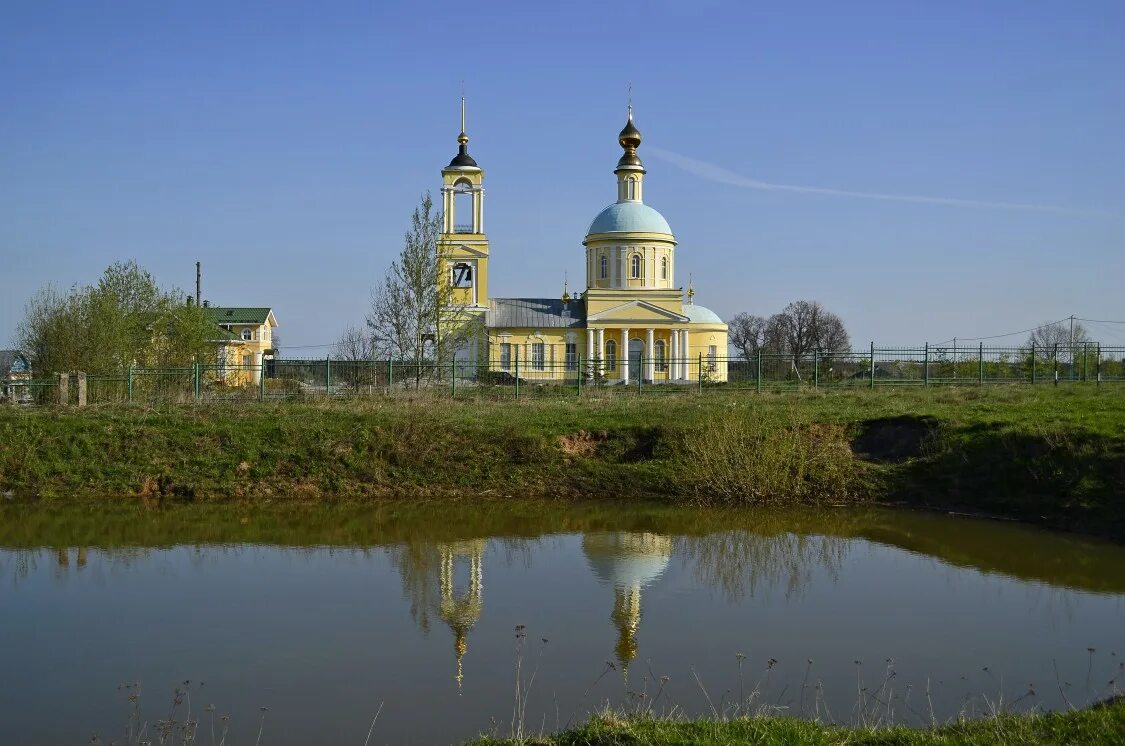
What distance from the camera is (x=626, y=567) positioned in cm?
1277

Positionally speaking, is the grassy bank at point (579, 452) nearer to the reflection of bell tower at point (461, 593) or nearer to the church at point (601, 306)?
the reflection of bell tower at point (461, 593)

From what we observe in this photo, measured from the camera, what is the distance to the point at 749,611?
1055cm

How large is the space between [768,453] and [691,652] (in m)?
9.33

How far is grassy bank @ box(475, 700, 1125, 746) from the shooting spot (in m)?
5.95

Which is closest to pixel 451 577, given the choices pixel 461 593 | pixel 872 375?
pixel 461 593

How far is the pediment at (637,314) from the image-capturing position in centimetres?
5009

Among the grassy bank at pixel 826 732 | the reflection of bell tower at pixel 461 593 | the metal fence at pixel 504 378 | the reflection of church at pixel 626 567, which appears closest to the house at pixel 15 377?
the metal fence at pixel 504 378

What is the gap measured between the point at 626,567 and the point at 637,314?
37922 millimetres

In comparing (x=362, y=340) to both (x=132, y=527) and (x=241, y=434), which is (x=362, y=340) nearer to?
(x=241, y=434)

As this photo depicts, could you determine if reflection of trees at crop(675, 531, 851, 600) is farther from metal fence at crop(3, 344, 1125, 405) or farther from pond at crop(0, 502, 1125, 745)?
metal fence at crop(3, 344, 1125, 405)

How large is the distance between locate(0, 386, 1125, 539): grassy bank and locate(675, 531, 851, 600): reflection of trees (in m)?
3.26

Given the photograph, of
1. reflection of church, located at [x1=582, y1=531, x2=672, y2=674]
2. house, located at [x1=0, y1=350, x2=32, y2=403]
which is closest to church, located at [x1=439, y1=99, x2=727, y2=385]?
house, located at [x1=0, y1=350, x2=32, y2=403]

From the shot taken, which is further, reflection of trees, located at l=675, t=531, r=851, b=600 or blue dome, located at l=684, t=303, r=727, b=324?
blue dome, located at l=684, t=303, r=727, b=324

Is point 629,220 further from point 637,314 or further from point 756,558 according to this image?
point 756,558
